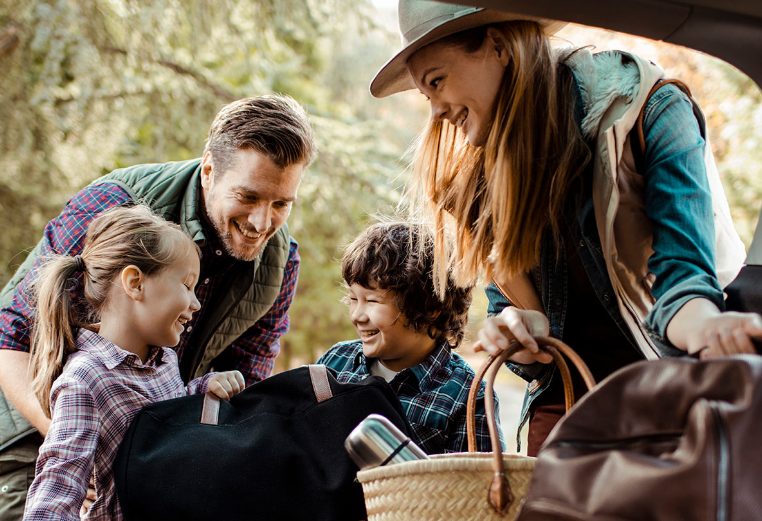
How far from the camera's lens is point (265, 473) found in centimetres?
187

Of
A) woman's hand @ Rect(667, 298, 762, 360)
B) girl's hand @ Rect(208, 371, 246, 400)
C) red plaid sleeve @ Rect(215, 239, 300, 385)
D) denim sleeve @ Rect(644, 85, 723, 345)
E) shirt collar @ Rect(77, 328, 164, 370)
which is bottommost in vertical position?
red plaid sleeve @ Rect(215, 239, 300, 385)

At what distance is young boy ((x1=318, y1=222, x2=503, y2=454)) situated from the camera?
2.50 meters

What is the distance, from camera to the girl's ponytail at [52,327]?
219 centimetres

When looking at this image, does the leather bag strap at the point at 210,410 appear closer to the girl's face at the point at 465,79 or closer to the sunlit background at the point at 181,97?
the girl's face at the point at 465,79

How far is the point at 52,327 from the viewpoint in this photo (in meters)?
2.22

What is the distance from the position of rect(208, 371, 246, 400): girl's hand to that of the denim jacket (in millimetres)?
755

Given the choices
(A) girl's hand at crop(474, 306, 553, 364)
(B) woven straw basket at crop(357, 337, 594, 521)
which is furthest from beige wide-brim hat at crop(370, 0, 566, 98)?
(B) woven straw basket at crop(357, 337, 594, 521)

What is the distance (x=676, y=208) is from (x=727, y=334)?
42 centimetres

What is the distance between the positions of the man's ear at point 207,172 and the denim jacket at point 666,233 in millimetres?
1162

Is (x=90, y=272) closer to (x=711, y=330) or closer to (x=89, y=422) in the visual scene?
(x=89, y=422)

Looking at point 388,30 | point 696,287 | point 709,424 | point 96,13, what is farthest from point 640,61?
point 388,30

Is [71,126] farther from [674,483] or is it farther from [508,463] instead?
[674,483]

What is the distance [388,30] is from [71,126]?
8.53 feet

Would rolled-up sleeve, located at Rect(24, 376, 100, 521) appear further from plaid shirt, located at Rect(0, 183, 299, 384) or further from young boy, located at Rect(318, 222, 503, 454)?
young boy, located at Rect(318, 222, 503, 454)
